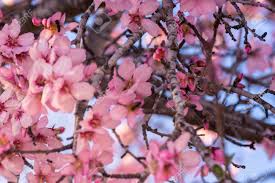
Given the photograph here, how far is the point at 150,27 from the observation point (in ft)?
5.73

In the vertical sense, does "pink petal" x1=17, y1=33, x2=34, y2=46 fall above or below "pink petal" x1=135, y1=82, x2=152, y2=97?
above

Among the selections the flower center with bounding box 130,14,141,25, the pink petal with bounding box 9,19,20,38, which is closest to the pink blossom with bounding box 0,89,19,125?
the pink petal with bounding box 9,19,20,38

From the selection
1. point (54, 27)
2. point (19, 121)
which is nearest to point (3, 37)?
point (54, 27)

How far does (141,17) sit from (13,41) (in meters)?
0.42

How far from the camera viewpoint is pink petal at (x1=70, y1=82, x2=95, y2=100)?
1.34 meters

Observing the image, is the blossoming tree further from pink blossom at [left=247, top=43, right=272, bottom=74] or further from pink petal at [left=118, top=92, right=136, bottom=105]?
pink blossom at [left=247, top=43, right=272, bottom=74]

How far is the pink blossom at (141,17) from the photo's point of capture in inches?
68.6

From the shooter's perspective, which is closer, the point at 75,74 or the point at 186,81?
the point at 75,74

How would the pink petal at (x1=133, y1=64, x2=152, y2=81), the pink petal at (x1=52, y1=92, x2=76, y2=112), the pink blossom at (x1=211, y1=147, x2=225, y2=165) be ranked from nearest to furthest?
1. the pink blossom at (x1=211, y1=147, x2=225, y2=165)
2. the pink petal at (x1=52, y1=92, x2=76, y2=112)
3. the pink petal at (x1=133, y1=64, x2=152, y2=81)

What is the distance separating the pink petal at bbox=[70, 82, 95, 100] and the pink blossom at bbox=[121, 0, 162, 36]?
46cm

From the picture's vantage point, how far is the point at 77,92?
1349mm

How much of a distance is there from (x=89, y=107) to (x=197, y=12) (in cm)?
56

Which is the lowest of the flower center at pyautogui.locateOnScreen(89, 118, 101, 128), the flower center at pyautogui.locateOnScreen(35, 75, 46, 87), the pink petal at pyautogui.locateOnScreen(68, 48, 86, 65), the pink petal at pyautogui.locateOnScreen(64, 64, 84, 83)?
the flower center at pyautogui.locateOnScreen(89, 118, 101, 128)

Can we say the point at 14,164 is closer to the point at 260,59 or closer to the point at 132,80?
the point at 132,80
